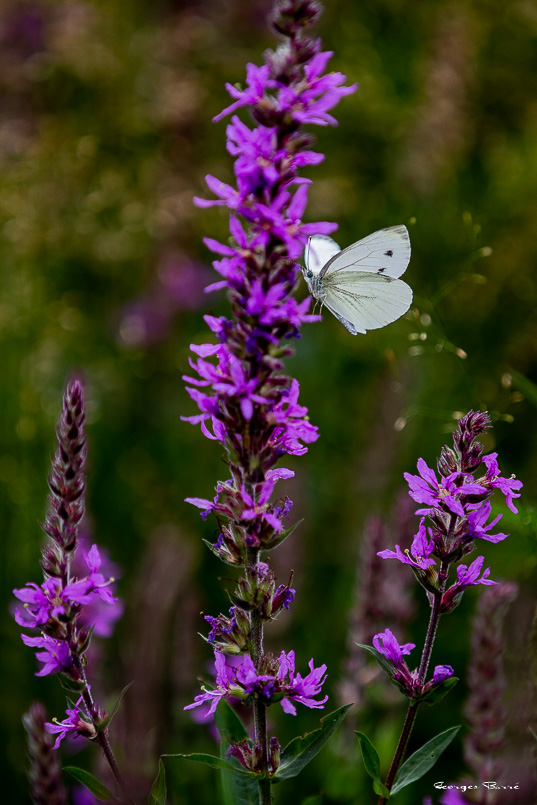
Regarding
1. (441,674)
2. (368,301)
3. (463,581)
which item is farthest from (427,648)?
(368,301)

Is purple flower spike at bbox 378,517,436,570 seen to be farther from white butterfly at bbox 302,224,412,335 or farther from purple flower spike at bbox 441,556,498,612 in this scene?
white butterfly at bbox 302,224,412,335

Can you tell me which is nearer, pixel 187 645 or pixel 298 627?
pixel 187 645

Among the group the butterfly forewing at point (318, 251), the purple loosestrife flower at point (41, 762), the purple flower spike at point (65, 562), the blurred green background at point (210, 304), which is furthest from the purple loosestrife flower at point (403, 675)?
the butterfly forewing at point (318, 251)

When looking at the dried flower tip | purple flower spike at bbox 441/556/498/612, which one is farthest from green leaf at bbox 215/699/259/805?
the dried flower tip

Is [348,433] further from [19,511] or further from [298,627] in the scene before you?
[19,511]

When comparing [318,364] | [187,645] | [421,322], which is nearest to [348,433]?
[318,364]
